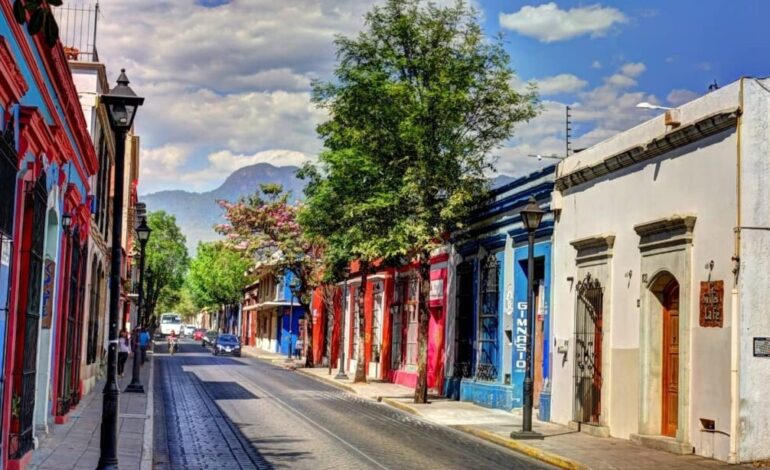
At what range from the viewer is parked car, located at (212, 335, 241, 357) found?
200 ft

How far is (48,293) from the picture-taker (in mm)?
15258

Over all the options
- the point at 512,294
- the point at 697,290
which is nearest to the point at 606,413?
the point at 697,290

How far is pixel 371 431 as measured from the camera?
1831 centimetres

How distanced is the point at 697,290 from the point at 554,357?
5989 millimetres

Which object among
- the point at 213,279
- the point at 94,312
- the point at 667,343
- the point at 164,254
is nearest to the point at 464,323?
the point at 94,312

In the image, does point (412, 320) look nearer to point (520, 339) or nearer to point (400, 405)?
point (400, 405)

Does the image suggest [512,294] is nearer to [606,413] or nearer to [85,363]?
[606,413]

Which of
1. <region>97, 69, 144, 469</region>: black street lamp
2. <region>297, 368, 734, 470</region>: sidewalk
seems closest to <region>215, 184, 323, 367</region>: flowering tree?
<region>297, 368, 734, 470</region>: sidewalk

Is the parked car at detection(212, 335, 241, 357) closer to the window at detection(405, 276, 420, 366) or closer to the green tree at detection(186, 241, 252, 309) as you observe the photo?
the green tree at detection(186, 241, 252, 309)

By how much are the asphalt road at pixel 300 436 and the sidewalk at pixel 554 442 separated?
1.18 ft

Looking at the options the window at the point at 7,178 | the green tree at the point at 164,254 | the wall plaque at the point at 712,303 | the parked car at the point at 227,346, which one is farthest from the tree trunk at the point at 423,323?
the green tree at the point at 164,254

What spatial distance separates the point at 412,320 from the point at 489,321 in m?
8.52

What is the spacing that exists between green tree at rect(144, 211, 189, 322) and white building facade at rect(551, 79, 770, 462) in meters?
61.8

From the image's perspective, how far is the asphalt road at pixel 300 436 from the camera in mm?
13945
